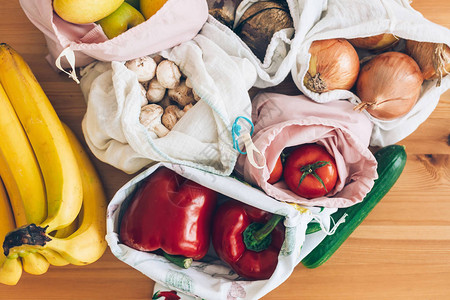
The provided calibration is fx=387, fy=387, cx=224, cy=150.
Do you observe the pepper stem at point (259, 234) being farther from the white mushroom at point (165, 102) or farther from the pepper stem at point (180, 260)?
the white mushroom at point (165, 102)

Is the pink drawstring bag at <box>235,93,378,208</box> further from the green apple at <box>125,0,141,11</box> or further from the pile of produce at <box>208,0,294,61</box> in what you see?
the green apple at <box>125,0,141,11</box>

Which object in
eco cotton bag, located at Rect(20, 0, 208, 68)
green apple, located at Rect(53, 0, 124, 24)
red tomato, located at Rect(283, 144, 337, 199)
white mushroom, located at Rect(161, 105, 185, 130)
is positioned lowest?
red tomato, located at Rect(283, 144, 337, 199)

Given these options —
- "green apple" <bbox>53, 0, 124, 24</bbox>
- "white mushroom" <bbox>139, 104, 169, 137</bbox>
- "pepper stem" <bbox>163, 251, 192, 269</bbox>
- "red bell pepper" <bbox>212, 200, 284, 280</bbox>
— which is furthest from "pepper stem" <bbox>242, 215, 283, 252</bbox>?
"green apple" <bbox>53, 0, 124, 24</bbox>

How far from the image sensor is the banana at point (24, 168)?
0.70 meters

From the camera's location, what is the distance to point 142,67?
721 millimetres

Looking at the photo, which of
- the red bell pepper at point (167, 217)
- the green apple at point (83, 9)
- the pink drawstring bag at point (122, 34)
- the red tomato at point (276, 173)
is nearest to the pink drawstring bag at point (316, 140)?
the red tomato at point (276, 173)

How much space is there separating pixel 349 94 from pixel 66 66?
1.84 ft

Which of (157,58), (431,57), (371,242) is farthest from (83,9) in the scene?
(371,242)

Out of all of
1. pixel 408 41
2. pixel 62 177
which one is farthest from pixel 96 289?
pixel 408 41

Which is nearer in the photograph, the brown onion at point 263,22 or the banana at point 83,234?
the banana at point 83,234

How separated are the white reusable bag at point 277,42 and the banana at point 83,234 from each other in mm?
362

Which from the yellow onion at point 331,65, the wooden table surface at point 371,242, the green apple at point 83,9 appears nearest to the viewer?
the green apple at point 83,9

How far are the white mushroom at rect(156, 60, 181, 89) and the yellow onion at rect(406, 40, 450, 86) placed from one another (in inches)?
17.8

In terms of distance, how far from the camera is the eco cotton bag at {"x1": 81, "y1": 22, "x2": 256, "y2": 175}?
2.27 feet
